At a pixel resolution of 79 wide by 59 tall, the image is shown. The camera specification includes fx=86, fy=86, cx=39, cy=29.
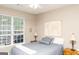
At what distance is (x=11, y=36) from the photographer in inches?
42.7

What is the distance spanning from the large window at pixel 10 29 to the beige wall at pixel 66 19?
25cm

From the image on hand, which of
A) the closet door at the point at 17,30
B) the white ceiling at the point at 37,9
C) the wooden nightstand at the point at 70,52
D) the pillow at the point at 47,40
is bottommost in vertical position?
the wooden nightstand at the point at 70,52

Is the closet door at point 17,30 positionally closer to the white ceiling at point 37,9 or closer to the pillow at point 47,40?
the white ceiling at point 37,9

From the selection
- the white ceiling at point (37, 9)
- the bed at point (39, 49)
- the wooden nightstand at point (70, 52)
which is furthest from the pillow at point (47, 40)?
the white ceiling at point (37, 9)

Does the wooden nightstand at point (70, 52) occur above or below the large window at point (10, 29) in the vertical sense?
below

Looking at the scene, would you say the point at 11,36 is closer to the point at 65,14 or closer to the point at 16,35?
the point at 16,35

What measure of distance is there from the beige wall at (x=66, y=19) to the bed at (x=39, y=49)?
4.7 inches

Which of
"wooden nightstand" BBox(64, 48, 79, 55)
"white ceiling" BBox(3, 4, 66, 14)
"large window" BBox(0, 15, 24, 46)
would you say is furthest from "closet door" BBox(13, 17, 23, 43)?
"wooden nightstand" BBox(64, 48, 79, 55)

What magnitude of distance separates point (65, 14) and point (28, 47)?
0.64 metres

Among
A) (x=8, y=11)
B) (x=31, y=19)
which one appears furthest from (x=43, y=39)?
(x=8, y=11)

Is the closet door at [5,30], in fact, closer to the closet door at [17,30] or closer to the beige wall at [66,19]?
the closet door at [17,30]

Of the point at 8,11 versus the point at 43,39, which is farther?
the point at 43,39

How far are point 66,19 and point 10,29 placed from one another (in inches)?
28.4

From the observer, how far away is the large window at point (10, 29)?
3.40 ft
